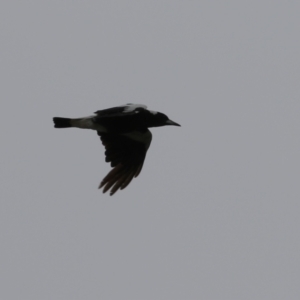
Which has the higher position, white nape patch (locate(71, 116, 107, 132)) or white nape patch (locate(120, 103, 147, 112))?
white nape patch (locate(120, 103, 147, 112))

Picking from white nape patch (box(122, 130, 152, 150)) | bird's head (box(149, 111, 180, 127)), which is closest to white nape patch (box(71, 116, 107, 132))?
white nape patch (box(122, 130, 152, 150))

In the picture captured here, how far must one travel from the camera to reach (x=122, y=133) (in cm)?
1597

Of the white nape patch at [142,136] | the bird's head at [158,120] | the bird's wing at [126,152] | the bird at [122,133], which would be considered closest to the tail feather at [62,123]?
the bird at [122,133]

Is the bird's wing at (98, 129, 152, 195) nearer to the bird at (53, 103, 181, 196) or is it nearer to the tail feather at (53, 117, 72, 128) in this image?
the bird at (53, 103, 181, 196)

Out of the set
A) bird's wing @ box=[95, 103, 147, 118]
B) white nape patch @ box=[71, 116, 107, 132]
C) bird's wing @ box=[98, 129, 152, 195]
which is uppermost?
bird's wing @ box=[95, 103, 147, 118]

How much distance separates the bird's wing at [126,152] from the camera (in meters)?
15.9

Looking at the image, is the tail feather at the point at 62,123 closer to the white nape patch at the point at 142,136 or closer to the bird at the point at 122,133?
the bird at the point at 122,133

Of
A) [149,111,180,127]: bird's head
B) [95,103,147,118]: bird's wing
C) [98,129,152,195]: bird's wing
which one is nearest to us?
[95,103,147,118]: bird's wing

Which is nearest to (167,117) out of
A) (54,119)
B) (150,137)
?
(150,137)

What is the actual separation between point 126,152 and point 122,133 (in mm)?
291

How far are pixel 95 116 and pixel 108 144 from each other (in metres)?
0.62

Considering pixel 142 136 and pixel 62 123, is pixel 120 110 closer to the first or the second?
pixel 142 136

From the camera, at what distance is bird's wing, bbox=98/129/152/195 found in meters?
15.9

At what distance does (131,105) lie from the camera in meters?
15.9
